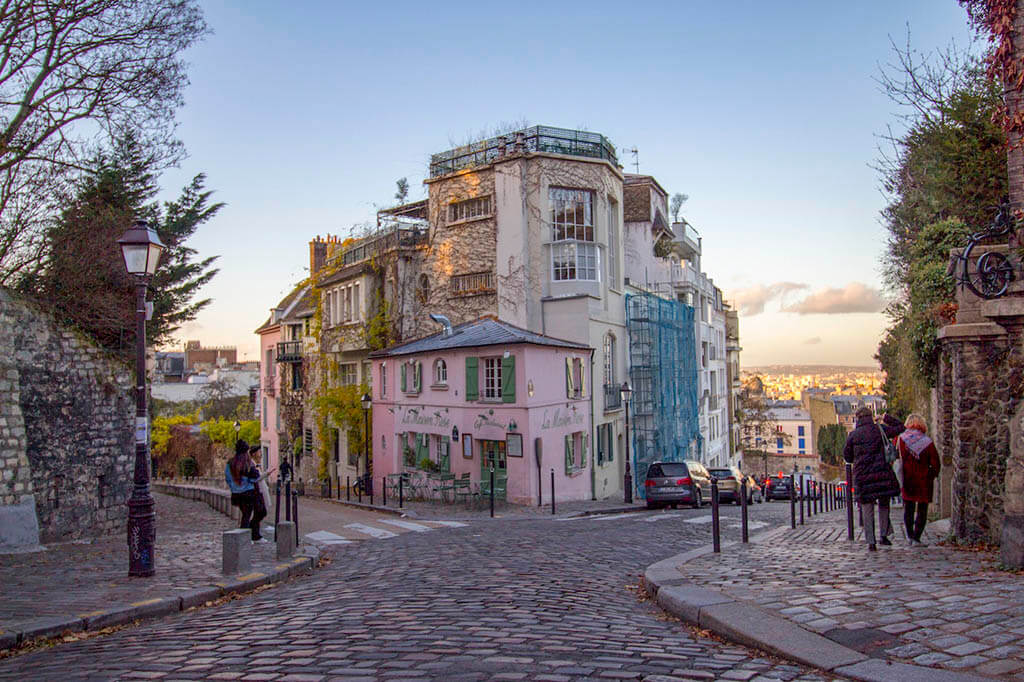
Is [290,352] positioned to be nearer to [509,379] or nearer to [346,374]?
[346,374]

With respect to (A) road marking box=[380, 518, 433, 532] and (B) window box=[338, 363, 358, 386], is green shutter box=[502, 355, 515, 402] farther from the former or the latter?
(B) window box=[338, 363, 358, 386]

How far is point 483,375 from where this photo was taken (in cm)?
Result: 2425

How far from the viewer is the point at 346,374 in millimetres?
36031

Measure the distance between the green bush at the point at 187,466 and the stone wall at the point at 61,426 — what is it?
3365 cm

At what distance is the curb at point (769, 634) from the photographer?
4.50 meters

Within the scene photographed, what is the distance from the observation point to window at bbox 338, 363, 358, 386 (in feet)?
117

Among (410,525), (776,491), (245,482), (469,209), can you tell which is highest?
(469,209)

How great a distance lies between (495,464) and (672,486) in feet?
18.9

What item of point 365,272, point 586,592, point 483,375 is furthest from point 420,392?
point 586,592

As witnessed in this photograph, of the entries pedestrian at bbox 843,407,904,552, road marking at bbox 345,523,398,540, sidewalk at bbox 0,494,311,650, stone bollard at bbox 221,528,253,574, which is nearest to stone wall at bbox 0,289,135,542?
sidewalk at bbox 0,494,311,650

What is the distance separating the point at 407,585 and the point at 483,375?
1617 centimetres

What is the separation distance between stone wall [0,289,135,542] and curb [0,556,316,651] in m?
7.07

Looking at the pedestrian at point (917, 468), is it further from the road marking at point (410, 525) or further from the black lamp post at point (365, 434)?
the black lamp post at point (365, 434)

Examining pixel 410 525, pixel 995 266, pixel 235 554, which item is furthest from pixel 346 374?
pixel 995 266
